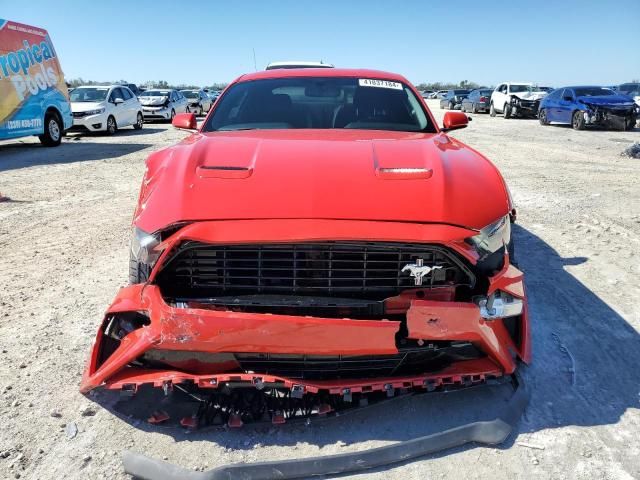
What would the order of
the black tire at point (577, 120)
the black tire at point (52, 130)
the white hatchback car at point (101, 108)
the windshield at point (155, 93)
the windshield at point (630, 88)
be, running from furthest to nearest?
the windshield at point (630, 88) < the windshield at point (155, 93) < the black tire at point (577, 120) < the white hatchback car at point (101, 108) < the black tire at point (52, 130)

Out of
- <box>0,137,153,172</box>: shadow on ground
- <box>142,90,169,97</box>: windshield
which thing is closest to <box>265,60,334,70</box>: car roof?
<box>0,137,153,172</box>: shadow on ground

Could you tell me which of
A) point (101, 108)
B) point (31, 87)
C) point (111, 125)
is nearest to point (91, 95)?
point (101, 108)

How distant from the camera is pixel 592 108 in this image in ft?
54.0

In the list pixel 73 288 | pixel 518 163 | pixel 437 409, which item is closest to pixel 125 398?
pixel 437 409

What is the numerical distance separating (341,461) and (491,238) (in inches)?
44.2

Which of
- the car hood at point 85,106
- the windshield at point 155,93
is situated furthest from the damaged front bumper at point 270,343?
the windshield at point 155,93

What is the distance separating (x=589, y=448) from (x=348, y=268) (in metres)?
1.25

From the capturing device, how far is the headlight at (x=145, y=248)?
86.9 inches

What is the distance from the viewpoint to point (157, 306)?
2.09 meters

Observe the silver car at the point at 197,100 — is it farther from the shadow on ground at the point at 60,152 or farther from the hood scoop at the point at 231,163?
the hood scoop at the point at 231,163

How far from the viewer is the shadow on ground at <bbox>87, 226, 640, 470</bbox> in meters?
2.23

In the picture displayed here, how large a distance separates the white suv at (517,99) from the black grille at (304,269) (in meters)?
23.6

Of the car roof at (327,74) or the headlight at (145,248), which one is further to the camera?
the car roof at (327,74)

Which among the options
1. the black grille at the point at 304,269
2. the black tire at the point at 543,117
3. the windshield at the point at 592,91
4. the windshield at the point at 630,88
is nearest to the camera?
the black grille at the point at 304,269
